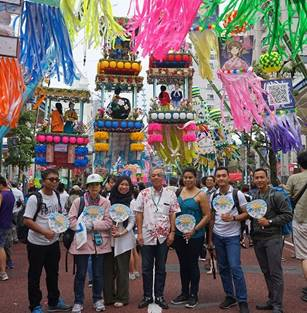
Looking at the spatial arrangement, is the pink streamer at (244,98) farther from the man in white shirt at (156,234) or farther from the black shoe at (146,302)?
the black shoe at (146,302)

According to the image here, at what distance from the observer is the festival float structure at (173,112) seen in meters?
16.3

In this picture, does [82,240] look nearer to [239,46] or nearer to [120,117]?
[239,46]

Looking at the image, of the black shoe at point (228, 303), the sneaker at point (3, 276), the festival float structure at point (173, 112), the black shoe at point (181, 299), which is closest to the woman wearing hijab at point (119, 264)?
the black shoe at point (181, 299)

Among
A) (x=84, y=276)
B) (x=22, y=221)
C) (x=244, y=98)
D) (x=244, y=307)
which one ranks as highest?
(x=244, y=98)

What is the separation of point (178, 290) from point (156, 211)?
1.44 metres

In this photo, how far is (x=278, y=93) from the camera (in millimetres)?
10562

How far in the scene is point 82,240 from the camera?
476 cm

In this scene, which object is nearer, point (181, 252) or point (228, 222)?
point (228, 222)

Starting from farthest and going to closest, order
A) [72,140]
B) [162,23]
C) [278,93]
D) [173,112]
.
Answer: [72,140]
[173,112]
[278,93]
[162,23]

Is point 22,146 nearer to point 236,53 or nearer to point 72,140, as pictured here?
point 72,140

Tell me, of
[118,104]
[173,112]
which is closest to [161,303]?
[173,112]

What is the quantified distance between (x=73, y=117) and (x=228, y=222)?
1297 cm

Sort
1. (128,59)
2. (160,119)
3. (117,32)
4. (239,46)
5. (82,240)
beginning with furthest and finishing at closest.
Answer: (128,59) → (160,119) → (239,46) → (117,32) → (82,240)

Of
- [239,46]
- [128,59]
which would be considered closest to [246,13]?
[239,46]
